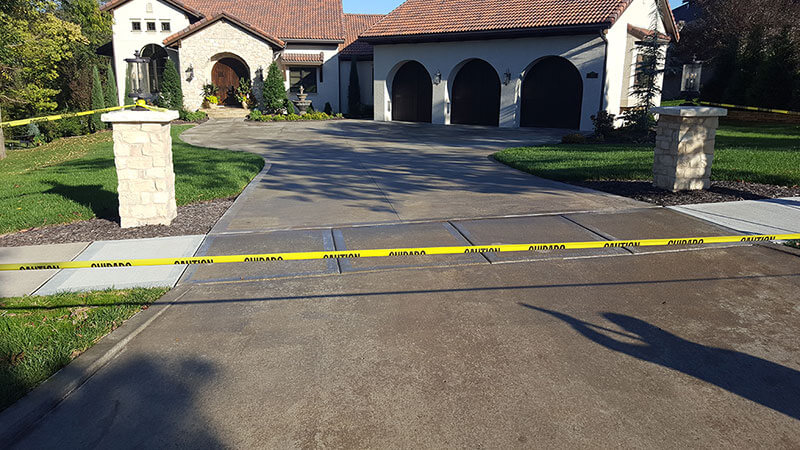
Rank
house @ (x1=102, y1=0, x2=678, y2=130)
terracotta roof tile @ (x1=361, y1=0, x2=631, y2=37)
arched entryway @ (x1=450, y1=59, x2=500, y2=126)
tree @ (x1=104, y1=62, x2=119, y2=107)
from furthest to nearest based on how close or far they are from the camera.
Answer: tree @ (x1=104, y1=62, x2=119, y2=107)
arched entryway @ (x1=450, y1=59, x2=500, y2=126)
house @ (x1=102, y1=0, x2=678, y2=130)
terracotta roof tile @ (x1=361, y1=0, x2=631, y2=37)

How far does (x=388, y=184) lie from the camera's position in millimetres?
11227

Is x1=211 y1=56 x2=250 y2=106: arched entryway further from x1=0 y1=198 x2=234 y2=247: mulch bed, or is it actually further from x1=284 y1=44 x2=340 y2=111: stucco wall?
x1=0 y1=198 x2=234 y2=247: mulch bed

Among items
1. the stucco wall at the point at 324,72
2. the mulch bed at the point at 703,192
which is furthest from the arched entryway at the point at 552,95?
the mulch bed at the point at 703,192

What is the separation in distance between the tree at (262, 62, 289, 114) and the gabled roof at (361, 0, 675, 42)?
541 centimetres

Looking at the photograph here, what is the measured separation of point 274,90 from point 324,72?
365 cm

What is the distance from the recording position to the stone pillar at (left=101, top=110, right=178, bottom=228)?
25.2 ft

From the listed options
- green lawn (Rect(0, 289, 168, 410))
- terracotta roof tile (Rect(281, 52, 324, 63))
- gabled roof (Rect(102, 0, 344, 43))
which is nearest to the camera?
green lawn (Rect(0, 289, 168, 410))

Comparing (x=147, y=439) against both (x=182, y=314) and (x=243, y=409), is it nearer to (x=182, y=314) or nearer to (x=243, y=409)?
(x=243, y=409)

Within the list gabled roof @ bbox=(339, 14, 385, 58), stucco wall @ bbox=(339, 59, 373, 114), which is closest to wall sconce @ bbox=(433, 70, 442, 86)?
gabled roof @ bbox=(339, 14, 385, 58)

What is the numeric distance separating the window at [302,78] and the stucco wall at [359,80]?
5.14ft

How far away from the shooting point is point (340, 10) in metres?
34.6

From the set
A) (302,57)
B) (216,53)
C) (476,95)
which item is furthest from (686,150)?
(216,53)

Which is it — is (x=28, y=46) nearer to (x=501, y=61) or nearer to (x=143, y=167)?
(x=143, y=167)

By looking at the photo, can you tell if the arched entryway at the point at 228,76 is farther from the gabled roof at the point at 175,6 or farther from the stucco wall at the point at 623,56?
the stucco wall at the point at 623,56
